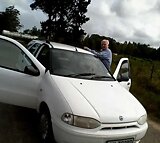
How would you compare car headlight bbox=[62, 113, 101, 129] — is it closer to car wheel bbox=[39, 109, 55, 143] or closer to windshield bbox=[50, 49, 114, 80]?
car wheel bbox=[39, 109, 55, 143]

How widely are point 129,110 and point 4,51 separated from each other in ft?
8.74

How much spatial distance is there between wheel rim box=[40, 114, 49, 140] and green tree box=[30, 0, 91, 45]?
135ft

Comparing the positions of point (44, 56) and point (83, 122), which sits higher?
point (44, 56)

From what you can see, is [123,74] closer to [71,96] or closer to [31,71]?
[31,71]

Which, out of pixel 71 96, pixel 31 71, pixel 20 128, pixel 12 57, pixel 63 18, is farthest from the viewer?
pixel 63 18

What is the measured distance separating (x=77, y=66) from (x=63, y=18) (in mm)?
43251

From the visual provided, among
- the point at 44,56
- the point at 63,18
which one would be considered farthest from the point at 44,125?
the point at 63,18

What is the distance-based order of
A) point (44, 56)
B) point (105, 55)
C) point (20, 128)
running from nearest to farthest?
point (20, 128) → point (44, 56) → point (105, 55)

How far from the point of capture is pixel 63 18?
158 feet

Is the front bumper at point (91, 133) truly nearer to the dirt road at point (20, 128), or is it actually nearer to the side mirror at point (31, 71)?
the dirt road at point (20, 128)

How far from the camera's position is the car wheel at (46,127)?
4.55m

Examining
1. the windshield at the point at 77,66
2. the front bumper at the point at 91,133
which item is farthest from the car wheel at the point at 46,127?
the windshield at the point at 77,66

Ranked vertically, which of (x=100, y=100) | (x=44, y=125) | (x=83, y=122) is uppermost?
(x=100, y=100)

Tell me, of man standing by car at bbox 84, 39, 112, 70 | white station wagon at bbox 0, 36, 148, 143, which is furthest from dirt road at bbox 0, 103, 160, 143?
man standing by car at bbox 84, 39, 112, 70
